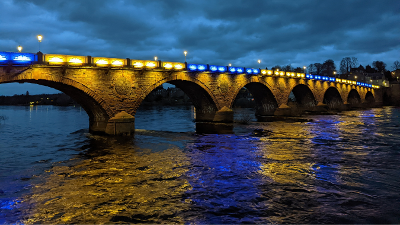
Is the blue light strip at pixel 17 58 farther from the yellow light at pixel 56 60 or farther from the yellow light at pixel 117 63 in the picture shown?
the yellow light at pixel 117 63

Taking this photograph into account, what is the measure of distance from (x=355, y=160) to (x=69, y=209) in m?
14.0

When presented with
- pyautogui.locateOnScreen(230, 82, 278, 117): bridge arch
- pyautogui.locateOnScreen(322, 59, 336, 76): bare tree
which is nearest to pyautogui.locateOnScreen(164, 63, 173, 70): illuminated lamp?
pyautogui.locateOnScreen(230, 82, 278, 117): bridge arch

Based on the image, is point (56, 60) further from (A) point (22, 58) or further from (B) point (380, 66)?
(B) point (380, 66)

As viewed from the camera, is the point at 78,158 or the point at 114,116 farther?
the point at 114,116

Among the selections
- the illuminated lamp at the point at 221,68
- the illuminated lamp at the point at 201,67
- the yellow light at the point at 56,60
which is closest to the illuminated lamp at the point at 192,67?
the illuminated lamp at the point at 201,67

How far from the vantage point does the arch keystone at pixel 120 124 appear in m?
25.3

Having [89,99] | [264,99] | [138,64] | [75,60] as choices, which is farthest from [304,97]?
[75,60]

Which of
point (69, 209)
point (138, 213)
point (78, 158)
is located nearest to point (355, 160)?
point (138, 213)

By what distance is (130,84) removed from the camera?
2658cm

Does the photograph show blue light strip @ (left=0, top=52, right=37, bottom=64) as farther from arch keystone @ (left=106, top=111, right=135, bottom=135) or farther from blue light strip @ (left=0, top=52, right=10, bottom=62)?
arch keystone @ (left=106, top=111, right=135, bottom=135)

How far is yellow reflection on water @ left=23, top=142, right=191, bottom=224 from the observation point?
25.0ft

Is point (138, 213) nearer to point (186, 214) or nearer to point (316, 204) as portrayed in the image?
point (186, 214)

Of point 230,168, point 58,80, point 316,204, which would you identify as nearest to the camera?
point 316,204

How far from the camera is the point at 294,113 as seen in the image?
5156cm
